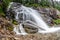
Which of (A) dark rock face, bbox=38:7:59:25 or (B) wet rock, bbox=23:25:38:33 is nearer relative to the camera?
(B) wet rock, bbox=23:25:38:33

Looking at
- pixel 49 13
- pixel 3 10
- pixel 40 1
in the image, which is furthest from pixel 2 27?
pixel 40 1

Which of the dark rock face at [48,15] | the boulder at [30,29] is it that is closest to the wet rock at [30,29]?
the boulder at [30,29]

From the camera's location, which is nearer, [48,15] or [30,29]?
[30,29]

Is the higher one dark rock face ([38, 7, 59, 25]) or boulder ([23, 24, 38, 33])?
boulder ([23, 24, 38, 33])

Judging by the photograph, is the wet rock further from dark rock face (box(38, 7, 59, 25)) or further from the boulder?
dark rock face (box(38, 7, 59, 25))

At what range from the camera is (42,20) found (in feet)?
70.1

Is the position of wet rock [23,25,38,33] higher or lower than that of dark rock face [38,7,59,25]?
higher

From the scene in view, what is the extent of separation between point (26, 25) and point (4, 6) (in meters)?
2.85

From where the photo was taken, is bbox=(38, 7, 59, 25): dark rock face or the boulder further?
bbox=(38, 7, 59, 25): dark rock face

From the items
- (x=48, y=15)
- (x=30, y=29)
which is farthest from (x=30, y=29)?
(x=48, y=15)

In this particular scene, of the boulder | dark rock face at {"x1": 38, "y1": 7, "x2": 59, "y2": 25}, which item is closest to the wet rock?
the boulder

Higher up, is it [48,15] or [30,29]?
[30,29]

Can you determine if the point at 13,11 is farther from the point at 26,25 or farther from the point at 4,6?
the point at 26,25

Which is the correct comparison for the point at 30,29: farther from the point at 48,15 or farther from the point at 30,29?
the point at 48,15
